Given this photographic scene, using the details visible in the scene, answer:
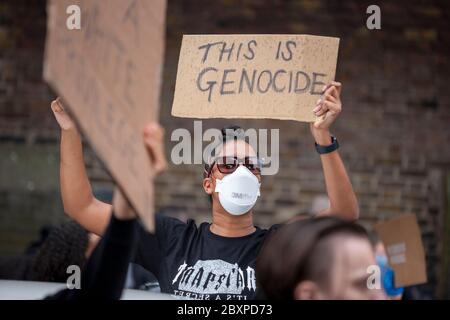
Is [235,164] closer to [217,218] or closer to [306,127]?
[217,218]

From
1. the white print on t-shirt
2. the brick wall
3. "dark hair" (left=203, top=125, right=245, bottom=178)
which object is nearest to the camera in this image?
the white print on t-shirt

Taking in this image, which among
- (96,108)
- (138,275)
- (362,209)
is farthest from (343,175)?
(362,209)

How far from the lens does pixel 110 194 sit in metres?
4.39

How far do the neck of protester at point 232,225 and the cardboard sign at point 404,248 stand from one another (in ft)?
4.33

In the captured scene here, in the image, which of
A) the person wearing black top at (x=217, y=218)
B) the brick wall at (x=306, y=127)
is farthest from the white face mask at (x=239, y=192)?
the brick wall at (x=306, y=127)

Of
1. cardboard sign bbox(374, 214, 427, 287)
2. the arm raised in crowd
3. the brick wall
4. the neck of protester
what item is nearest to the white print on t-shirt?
the neck of protester

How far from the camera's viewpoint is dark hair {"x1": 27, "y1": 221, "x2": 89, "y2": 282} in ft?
12.1

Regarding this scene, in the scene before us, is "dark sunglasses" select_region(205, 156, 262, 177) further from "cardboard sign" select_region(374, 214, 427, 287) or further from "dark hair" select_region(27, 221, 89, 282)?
"cardboard sign" select_region(374, 214, 427, 287)

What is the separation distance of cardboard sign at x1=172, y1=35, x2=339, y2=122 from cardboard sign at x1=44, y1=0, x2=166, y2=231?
97 centimetres

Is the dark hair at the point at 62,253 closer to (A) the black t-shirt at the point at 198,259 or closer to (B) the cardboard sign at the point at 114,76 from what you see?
(A) the black t-shirt at the point at 198,259

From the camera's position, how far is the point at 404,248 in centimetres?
452

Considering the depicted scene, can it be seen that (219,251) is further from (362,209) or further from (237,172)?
(362,209)

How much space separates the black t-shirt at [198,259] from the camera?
305cm

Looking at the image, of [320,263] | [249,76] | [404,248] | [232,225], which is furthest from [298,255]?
[404,248]
